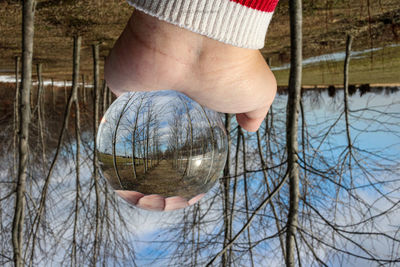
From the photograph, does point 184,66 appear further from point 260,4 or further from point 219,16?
point 260,4

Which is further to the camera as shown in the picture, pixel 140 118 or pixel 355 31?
pixel 355 31

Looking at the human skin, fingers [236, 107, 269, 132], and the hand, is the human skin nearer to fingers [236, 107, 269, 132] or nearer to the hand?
the hand

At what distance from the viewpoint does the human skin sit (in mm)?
731

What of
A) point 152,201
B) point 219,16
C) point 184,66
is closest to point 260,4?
point 219,16

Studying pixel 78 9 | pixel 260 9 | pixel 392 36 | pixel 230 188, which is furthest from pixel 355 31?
pixel 260 9

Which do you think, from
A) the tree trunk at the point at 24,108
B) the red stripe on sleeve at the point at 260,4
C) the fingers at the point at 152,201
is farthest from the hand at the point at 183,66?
the tree trunk at the point at 24,108

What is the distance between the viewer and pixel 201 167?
0.91m

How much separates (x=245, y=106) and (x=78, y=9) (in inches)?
178

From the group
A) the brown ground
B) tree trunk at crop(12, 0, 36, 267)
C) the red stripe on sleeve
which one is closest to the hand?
the red stripe on sleeve

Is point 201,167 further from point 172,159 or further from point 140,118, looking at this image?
point 140,118

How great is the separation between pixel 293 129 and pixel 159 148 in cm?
125

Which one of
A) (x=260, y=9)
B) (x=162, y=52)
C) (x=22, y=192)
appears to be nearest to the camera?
(x=162, y=52)

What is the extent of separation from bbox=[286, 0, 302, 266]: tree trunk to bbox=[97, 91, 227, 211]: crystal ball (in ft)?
3.31

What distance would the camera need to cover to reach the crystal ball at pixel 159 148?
33.3 inches
